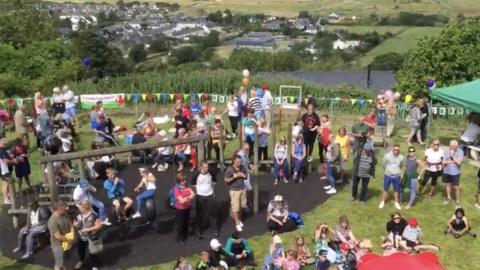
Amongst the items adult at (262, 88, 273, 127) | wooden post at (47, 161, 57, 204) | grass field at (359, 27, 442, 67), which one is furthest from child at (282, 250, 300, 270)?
grass field at (359, 27, 442, 67)

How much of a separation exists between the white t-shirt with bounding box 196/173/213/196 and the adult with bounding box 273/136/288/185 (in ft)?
9.04

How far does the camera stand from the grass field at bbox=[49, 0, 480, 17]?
118812 millimetres

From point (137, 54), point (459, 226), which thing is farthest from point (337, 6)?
point (459, 226)

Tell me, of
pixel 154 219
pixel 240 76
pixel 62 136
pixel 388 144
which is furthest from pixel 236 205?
pixel 240 76

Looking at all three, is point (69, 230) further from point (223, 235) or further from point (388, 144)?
point (388, 144)

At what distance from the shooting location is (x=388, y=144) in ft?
53.2

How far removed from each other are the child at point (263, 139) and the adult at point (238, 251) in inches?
162

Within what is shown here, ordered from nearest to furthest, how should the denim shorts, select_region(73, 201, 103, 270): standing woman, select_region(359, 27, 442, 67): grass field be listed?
select_region(73, 201, 103, 270): standing woman → the denim shorts → select_region(359, 27, 442, 67): grass field

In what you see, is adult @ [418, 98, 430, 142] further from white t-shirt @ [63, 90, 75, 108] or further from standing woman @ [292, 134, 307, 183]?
white t-shirt @ [63, 90, 75, 108]

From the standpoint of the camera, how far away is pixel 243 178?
11.0 metres

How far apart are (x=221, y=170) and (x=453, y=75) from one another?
489 inches

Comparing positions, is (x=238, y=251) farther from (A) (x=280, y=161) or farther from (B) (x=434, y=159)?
(B) (x=434, y=159)

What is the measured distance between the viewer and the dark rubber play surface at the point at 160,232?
10328mm

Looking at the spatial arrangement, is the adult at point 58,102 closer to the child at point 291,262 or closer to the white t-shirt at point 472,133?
the child at point 291,262
